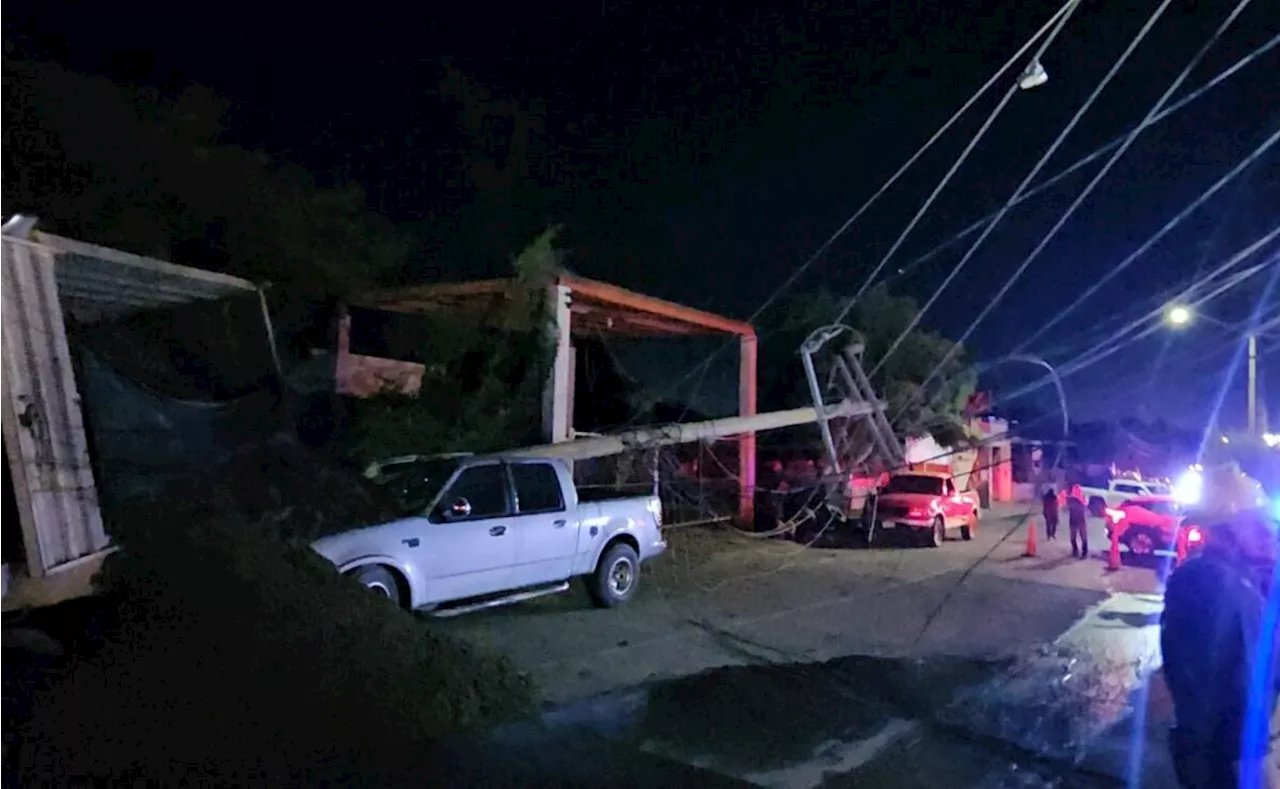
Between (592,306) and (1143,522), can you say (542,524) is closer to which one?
(592,306)

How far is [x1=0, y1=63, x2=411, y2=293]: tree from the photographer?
491 inches

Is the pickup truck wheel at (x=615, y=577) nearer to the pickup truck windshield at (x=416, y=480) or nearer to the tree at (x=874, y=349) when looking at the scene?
the pickup truck windshield at (x=416, y=480)

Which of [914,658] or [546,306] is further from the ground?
[546,306]

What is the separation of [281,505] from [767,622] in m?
5.52

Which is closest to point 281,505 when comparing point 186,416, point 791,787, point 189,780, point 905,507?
point 186,416

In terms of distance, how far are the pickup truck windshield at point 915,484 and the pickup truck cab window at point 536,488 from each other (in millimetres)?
11839

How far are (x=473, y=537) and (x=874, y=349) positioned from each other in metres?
18.8

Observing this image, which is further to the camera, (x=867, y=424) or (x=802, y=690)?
(x=867, y=424)

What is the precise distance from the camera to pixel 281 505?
9836 mm

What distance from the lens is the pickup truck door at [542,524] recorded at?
11852 millimetres

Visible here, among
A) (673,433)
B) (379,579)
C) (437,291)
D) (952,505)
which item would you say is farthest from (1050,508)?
(379,579)

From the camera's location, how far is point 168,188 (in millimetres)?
13461

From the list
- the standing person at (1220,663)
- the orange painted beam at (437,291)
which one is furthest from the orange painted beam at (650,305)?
the standing person at (1220,663)

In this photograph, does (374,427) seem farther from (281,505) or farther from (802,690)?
(802,690)
